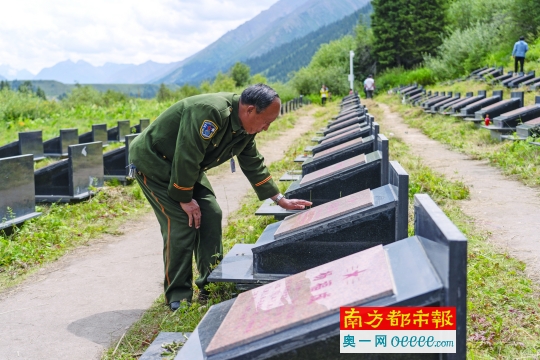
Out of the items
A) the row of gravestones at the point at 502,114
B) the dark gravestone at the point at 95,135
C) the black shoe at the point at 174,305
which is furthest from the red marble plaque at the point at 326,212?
the dark gravestone at the point at 95,135

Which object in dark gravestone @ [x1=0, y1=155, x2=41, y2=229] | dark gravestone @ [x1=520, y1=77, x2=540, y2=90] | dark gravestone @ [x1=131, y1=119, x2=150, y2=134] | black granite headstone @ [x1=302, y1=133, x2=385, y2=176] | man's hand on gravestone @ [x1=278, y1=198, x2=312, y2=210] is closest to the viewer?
man's hand on gravestone @ [x1=278, y1=198, x2=312, y2=210]

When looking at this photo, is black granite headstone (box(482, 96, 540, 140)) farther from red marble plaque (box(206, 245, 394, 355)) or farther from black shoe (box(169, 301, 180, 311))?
red marble plaque (box(206, 245, 394, 355))

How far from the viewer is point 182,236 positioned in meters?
4.02

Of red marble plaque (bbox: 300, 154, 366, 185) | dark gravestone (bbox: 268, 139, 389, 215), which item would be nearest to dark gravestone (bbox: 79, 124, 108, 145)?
red marble plaque (bbox: 300, 154, 366, 185)

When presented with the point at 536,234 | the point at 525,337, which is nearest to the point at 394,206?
the point at 525,337

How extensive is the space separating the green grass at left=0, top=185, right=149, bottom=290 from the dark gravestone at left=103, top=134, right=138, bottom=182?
1.83ft

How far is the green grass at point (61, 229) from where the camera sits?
18.0ft

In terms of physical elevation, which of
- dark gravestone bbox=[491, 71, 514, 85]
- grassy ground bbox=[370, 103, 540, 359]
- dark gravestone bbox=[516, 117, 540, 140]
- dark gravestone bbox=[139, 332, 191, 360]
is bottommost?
grassy ground bbox=[370, 103, 540, 359]

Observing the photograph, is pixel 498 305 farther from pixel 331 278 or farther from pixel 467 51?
pixel 467 51

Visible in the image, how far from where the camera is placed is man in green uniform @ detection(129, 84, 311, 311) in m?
3.66

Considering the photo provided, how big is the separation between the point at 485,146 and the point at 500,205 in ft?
17.1

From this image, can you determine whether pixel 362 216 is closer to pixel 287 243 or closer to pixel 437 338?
pixel 287 243

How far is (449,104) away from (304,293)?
16.3 meters

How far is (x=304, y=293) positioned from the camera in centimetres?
228
